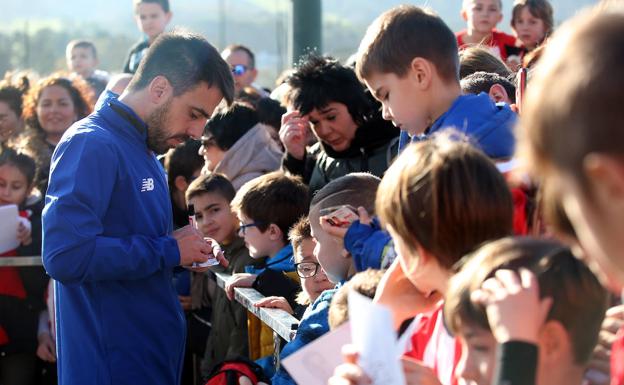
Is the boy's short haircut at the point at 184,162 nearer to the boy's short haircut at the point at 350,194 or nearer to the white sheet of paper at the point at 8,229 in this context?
the white sheet of paper at the point at 8,229

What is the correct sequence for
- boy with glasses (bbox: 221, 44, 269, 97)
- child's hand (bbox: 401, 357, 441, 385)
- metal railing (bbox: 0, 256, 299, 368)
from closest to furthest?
child's hand (bbox: 401, 357, 441, 385), metal railing (bbox: 0, 256, 299, 368), boy with glasses (bbox: 221, 44, 269, 97)

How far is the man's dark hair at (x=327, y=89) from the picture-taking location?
18.0ft

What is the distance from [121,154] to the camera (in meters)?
4.26

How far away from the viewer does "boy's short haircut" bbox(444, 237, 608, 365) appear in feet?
6.82

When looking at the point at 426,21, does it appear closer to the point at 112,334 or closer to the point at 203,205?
the point at 112,334

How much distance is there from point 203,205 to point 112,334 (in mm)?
1973

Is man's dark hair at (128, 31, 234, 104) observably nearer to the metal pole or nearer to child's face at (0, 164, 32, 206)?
child's face at (0, 164, 32, 206)

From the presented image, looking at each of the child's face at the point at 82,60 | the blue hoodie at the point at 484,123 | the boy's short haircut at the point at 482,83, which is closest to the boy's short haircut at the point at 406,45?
the blue hoodie at the point at 484,123

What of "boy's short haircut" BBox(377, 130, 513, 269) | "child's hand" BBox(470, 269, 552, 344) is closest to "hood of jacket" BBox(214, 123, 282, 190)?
"boy's short haircut" BBox(377, 130, 513, 269)

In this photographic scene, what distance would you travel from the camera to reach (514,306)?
1.99 meters

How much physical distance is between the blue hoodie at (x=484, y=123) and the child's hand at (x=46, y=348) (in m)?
3.83

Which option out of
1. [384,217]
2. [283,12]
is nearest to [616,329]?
[384,217]

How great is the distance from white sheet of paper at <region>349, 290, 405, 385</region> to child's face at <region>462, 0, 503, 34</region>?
19.1ft

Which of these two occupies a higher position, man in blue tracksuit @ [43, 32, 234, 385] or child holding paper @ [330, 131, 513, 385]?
child holding paper @ [330, 131, 513, 385]
